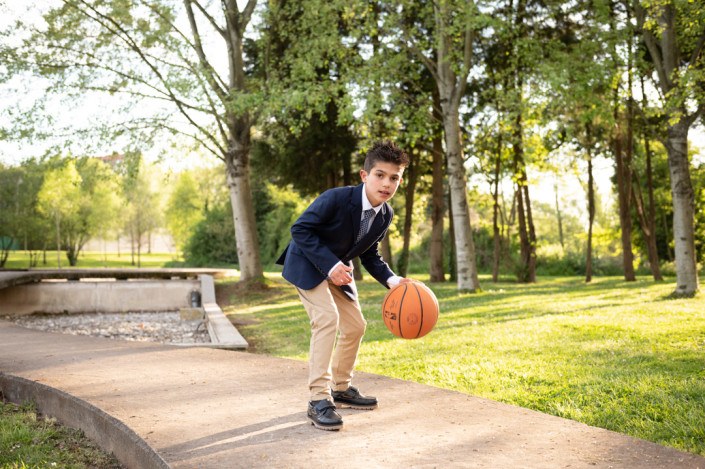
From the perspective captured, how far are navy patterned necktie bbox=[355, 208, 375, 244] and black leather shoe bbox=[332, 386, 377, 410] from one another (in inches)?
48.1

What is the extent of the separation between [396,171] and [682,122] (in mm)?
12523

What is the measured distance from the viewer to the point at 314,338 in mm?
4922

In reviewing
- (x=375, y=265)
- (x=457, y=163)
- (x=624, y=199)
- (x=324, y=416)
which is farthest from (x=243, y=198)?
(x=324, y=416)

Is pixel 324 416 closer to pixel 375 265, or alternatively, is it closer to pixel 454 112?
pixel 375 265

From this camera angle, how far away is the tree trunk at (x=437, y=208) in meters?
23.1

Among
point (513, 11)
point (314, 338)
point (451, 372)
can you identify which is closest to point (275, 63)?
point (513, 11)

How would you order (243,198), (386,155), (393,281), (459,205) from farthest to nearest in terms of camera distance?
1. (243,198)
2. (459,205)
3. (393,281)
4. (386,155)

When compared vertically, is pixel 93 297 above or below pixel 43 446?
above

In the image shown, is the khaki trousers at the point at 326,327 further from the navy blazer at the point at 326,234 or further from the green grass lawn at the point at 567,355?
the green grass lawn at the point at 567,355

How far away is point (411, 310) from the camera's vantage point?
5344 mm

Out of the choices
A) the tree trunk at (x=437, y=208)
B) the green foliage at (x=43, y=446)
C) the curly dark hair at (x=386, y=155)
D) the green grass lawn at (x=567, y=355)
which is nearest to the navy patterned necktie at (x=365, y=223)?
the curly dark hair at (x=386, y=155)

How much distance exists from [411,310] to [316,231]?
3.41 feet

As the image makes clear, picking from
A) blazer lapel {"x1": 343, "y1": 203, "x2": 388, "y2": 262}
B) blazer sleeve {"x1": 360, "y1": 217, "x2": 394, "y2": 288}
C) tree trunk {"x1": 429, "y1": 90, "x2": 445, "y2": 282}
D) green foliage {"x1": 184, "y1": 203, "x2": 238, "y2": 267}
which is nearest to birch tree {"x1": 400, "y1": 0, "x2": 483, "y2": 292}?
tree trunk {"x1": 429, "y1": 90, "x2": 445, "y2": 282}

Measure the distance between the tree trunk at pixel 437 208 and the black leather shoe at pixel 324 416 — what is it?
18.6 metres
